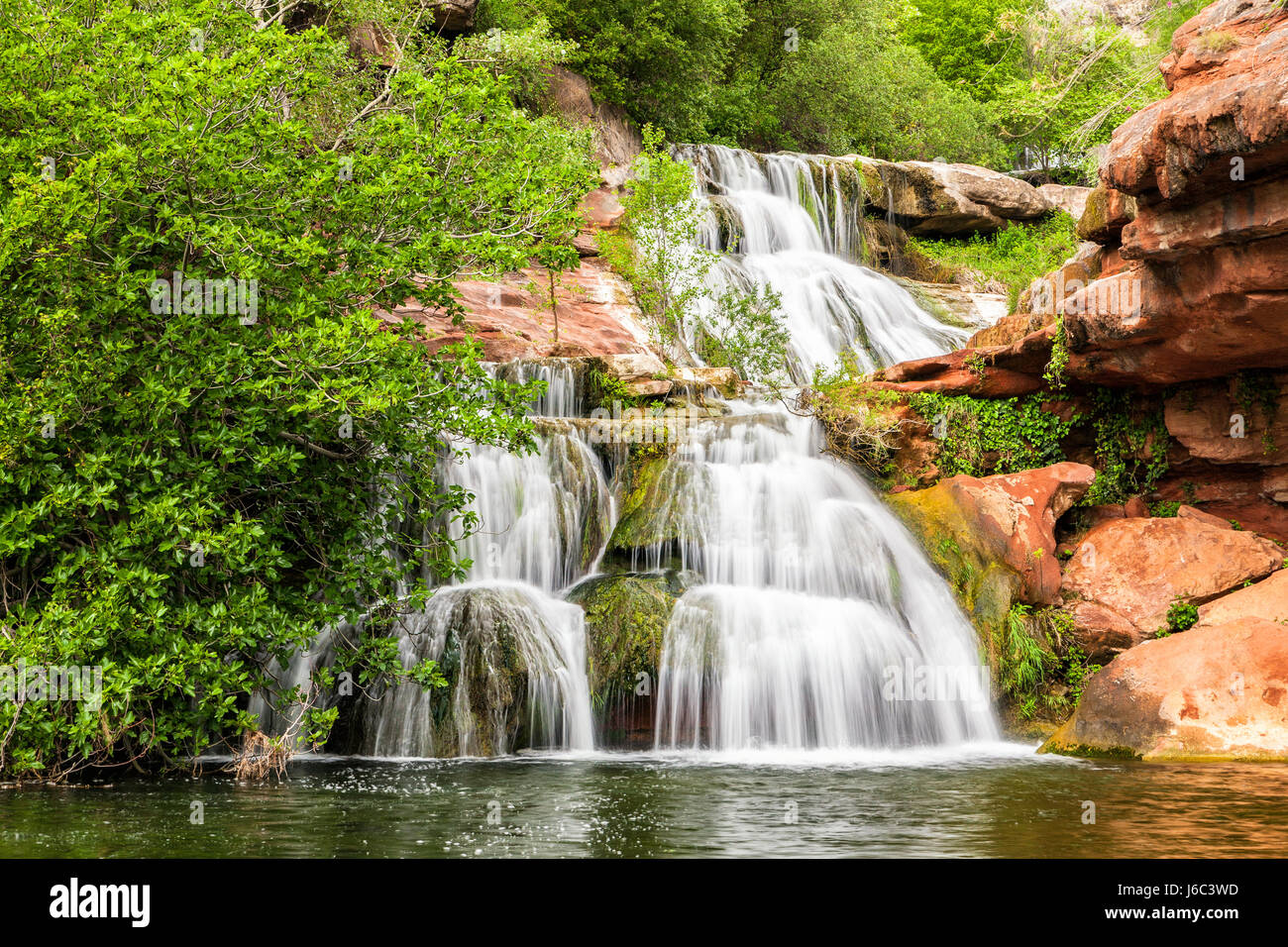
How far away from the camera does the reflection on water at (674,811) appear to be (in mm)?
6395

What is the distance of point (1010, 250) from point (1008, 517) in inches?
702

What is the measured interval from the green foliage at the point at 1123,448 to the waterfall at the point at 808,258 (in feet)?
21.0

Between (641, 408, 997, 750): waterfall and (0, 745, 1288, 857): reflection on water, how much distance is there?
1258 mm

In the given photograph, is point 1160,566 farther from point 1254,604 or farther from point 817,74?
point 817,74

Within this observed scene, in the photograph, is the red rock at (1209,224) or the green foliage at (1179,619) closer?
the red rock at (1209,224)

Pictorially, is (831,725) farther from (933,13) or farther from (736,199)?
(933,13)

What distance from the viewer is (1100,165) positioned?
1232cm

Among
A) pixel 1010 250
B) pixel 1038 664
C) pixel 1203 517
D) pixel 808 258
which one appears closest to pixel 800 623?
pixel 1038 664

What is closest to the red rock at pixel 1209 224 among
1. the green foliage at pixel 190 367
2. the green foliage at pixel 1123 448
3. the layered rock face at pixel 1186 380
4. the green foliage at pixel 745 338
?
the layered rock face at pixel 1186 380

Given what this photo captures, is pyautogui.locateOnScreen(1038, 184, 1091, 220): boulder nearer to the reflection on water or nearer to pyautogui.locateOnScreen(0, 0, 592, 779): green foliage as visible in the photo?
the reflection on water

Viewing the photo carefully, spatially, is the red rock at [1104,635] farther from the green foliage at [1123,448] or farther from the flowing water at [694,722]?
the green foliage at [1123,448]

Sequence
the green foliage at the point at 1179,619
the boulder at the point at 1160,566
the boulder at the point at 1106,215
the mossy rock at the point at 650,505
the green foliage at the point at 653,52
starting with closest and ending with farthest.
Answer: the green foliage at the point at 1179,619 → the boulder at the point at 1160,566 → the boulder at the point at 1106,215 → the mossy rock at the point at 650,505 → the green foliage at the point at 653,52

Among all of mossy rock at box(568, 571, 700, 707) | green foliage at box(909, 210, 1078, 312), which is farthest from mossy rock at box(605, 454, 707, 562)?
green foliage at box(909, 210, 1078, 312)
